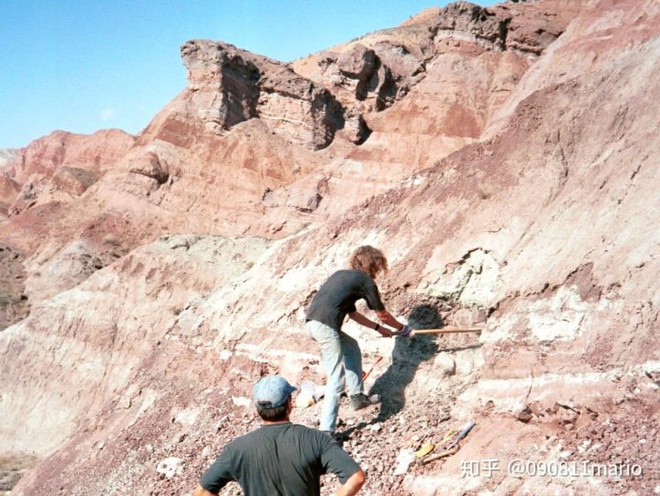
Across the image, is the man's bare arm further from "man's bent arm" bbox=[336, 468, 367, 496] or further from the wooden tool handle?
"man's bent arm" bbox=[336, 468, 367, 496]

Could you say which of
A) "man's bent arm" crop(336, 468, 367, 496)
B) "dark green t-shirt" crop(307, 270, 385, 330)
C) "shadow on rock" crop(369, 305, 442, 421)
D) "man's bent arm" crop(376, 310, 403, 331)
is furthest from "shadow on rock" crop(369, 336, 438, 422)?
"man's bent arm" crop(336, 468, 367, 496)

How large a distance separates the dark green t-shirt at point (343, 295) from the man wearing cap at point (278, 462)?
293cm

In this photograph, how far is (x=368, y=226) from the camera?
37.8 ft

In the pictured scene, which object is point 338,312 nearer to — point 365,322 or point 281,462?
point 365,322

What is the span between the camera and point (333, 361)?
691 cm

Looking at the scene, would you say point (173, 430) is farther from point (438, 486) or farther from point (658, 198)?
point (658, 198)

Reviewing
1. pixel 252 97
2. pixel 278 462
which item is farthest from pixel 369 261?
pixel 252 97

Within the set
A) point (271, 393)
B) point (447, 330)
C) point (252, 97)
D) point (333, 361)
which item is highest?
point (252, 97)

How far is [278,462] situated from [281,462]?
2cm

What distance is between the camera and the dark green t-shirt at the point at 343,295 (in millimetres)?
6805

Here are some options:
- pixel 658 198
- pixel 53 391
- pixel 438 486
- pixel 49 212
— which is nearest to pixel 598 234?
pixel 658 198

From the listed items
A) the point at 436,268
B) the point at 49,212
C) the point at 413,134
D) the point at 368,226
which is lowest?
the point at 436,268

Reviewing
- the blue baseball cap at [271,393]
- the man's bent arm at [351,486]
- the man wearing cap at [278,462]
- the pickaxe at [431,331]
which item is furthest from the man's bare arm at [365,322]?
the man's bent arm at [351,486]

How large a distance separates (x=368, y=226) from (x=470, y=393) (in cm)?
509
